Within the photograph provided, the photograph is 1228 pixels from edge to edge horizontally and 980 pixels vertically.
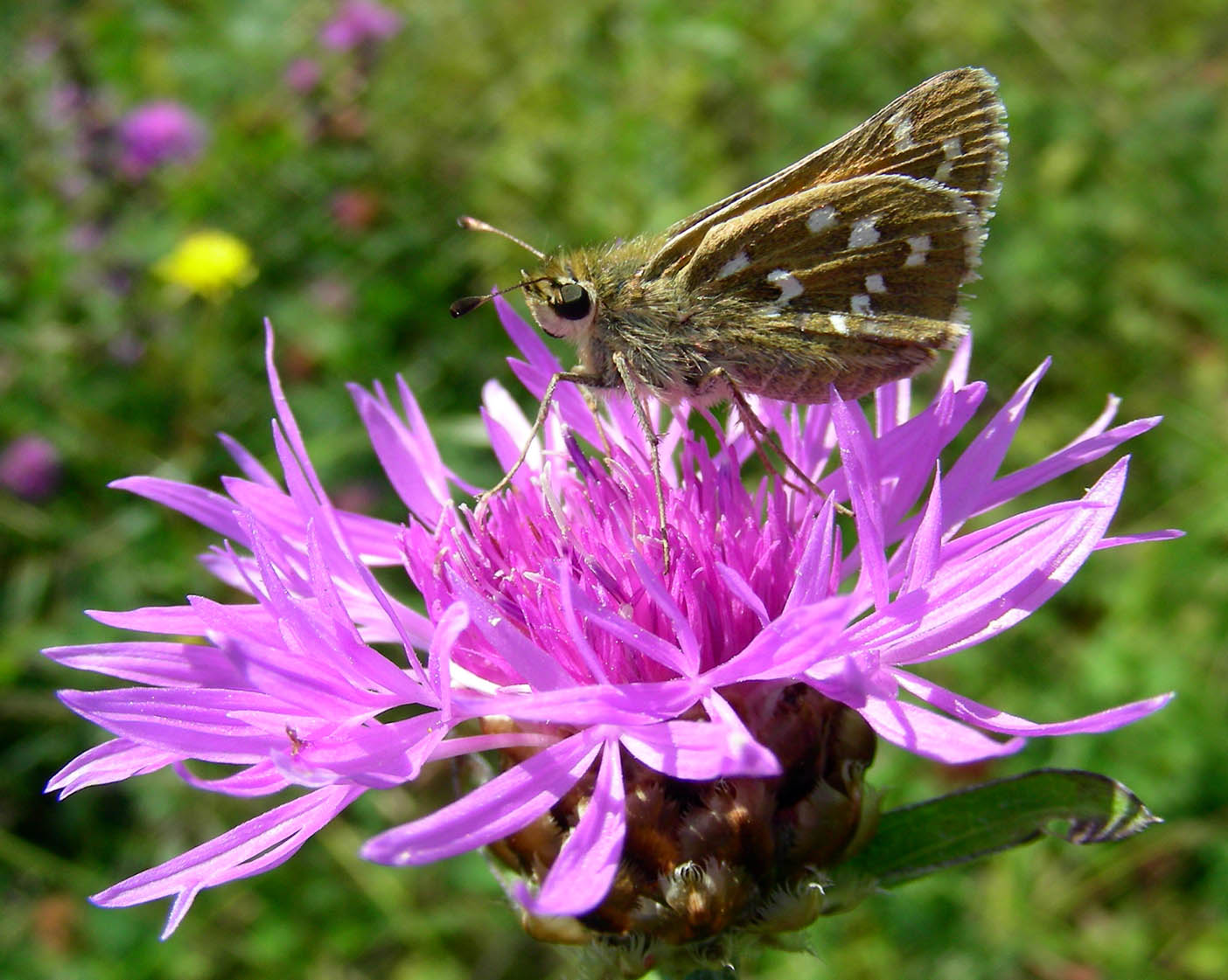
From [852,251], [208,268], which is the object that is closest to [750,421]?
[852,251]

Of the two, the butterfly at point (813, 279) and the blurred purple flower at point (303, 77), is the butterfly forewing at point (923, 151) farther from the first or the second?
the blurred purple flower at point (303, 77)

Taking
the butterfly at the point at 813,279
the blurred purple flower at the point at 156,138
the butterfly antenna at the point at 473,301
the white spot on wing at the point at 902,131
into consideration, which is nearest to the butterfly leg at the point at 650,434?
the butterfly at the point at 813,279

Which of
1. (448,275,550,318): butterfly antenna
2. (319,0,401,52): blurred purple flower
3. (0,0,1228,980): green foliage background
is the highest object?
(448,275,550,318): butterfly antenna

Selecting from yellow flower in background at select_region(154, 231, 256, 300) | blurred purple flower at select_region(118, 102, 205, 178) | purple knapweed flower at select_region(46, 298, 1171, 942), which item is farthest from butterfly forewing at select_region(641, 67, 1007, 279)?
blurred purple flower at select_region(118, 102, 205, 178)

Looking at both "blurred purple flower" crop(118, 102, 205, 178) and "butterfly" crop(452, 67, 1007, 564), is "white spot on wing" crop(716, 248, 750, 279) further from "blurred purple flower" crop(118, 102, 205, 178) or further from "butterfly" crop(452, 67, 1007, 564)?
"blurred purple flower" crop(118, 102, 205, 178)

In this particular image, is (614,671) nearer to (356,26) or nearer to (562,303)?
(562,303)

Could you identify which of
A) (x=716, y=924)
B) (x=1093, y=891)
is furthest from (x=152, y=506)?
(x=1093, y=891)

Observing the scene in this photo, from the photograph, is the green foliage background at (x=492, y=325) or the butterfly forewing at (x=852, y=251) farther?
the green foliage background at (x=492, y=325)
